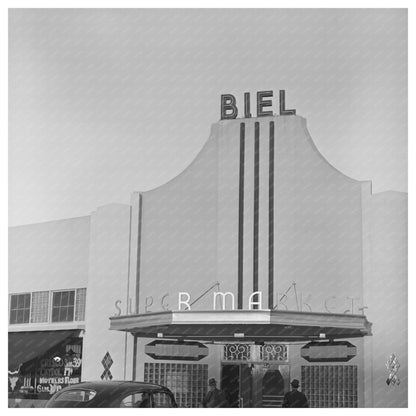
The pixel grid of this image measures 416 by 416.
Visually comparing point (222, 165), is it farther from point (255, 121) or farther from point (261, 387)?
point (261, 387)

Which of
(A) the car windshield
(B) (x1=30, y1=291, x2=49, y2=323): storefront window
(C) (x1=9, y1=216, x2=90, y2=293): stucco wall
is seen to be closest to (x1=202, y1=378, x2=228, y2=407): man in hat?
(A) the car windshield

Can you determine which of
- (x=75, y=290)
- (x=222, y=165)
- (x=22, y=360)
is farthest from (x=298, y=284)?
(x=22, y=360)

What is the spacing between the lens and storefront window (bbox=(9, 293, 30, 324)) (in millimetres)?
29781

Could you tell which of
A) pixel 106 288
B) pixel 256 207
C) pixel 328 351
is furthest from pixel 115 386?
pixel 106 288

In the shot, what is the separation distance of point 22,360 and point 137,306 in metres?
5.13

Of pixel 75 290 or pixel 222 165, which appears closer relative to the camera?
pixel 222 165

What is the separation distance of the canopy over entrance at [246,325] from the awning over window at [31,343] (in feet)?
13.1

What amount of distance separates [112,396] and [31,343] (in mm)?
14190

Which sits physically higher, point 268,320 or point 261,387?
point 268,320

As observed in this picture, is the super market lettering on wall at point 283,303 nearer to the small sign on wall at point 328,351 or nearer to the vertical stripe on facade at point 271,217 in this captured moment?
the vertical stripe on facade at point 271,217

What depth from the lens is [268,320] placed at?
69.6ft

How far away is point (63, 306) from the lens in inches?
1130

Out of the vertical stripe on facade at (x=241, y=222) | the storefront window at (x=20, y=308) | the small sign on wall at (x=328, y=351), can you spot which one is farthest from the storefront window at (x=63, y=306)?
the small sign on wall at (x=328, y=351)

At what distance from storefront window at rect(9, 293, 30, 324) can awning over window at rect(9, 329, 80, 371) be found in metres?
0.47
